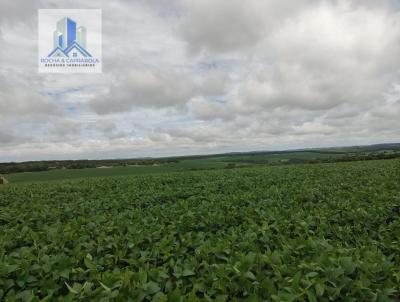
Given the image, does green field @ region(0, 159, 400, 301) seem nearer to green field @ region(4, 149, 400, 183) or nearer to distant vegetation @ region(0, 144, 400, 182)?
green field @ region(4, 149, 400, 183)

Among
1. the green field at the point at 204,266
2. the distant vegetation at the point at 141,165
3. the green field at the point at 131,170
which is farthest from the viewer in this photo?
the distant vegetation at the point at 141,165

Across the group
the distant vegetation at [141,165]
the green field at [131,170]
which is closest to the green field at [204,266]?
the green field at [131,170]

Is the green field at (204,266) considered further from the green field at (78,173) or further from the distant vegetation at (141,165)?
the distant vegetation at (141,165)

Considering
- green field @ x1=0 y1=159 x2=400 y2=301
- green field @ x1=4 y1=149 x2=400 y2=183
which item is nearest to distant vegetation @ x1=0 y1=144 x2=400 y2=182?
green field @ x1=4 y1=149 x2=400 y2=183

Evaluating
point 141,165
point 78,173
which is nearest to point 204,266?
point 78,173

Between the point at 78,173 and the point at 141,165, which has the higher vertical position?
the point at 141,165

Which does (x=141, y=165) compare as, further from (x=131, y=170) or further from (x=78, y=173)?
(x=78, y=173)

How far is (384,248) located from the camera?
407 centimetres

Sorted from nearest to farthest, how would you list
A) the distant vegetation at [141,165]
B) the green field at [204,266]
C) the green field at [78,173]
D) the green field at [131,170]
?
the green field at [204,266], the green field at [78,173], the green field at [131,170], the distant vegetation at [141,165]

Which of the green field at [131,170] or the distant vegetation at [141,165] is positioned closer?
the green field at [131,170]

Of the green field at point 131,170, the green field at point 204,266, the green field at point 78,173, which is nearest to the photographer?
the green field at point 204,266

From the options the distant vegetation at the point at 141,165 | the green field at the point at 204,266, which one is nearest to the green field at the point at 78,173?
the distant vegetation at the point at 141,165

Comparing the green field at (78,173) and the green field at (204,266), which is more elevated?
the green field at (204,266)

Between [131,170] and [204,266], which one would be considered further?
[131,170]
